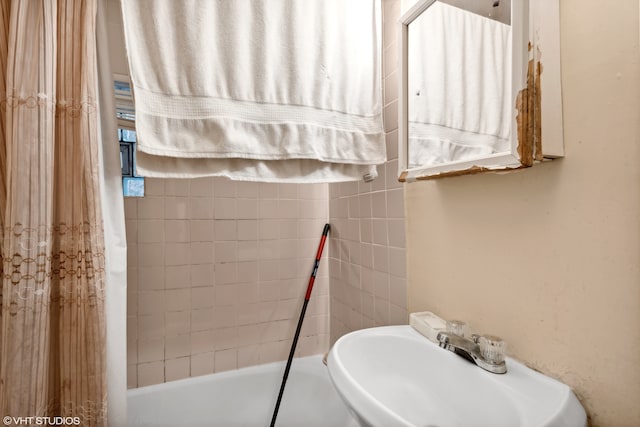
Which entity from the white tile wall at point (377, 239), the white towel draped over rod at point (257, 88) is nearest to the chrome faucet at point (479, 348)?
the white tile wall at point (377, 239)

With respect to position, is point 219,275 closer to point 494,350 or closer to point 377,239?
point 377,239

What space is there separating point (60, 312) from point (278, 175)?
0.71 meters

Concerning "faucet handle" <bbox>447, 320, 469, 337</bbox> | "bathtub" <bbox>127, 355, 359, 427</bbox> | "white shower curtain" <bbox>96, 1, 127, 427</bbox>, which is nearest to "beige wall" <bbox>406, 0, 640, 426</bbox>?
"faucet handle" <bbox>447, 320, 469, 337</bbox>

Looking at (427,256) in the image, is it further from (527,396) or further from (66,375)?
(66,375)

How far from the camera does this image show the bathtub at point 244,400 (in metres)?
1.30

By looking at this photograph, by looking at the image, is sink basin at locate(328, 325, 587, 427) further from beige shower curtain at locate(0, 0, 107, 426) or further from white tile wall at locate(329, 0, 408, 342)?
beige shower curtain at locate(0, 0, 107, 426)

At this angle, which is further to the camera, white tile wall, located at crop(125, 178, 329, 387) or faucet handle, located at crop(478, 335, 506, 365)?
white tile wall, located at crop(125, 178, 329, 387)

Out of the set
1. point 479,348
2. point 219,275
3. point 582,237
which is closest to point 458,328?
point 479,348

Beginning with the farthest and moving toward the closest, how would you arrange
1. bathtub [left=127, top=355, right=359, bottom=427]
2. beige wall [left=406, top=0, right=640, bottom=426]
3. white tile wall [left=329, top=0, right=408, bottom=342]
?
1. bathtub [left=127, top=355, right=359, bottom=427]
2. white tile wall [left=329, top=0, right=408, bottom=342]
3. beige wall [left=406, top=0, right=640, bottom=426]

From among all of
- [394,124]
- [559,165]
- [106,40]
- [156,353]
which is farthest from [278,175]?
[156,353]

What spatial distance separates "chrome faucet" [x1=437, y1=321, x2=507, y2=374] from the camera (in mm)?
688

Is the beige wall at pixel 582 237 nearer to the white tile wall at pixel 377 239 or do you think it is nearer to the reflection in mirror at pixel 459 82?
the reflection in mirror at pixel 459 82

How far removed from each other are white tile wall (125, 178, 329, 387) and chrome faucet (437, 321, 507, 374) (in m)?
0.92

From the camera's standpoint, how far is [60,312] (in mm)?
824
